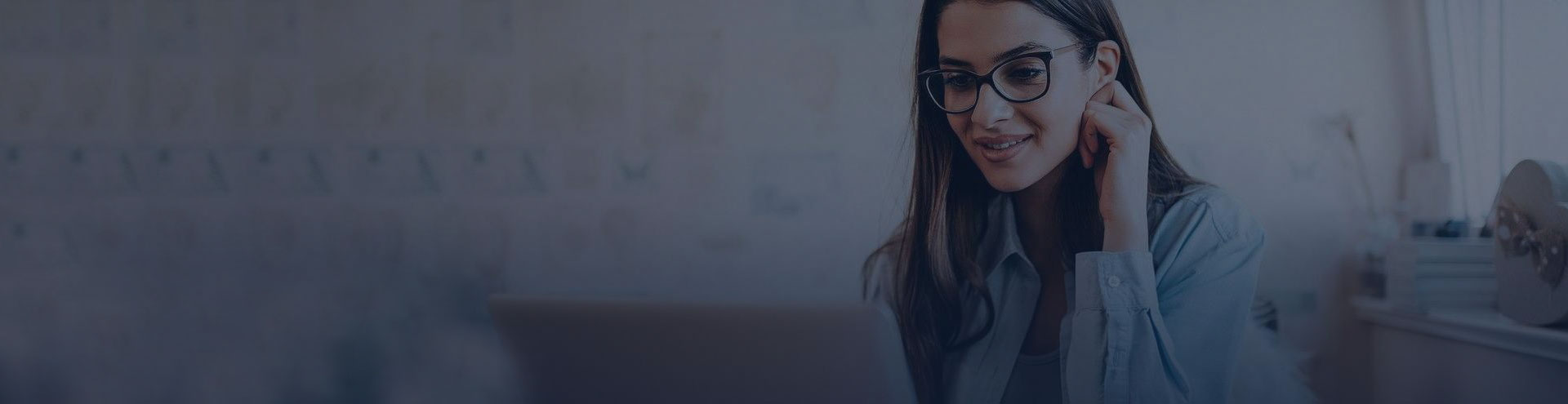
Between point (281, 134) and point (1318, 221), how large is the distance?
2.17 meters

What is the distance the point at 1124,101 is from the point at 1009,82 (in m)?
0.21

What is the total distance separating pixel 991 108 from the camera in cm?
174

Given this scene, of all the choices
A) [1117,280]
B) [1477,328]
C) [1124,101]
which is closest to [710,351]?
[1117,280]

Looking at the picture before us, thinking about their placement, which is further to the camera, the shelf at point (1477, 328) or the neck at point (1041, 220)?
the neck at point (1041, 220)

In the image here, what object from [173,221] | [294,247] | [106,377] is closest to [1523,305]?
[294,247]

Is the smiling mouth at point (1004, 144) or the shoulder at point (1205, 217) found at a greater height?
the smiling mouth at point (1004, 144)

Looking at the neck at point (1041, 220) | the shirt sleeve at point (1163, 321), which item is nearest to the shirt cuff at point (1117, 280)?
the shirt sleeve at point (1163, 321)

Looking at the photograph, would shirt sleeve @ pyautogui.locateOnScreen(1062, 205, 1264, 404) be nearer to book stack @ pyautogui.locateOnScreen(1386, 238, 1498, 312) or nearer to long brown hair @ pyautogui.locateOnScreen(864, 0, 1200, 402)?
long brown hair @ pyautogui.locateOnScreen(864, 0, 1200, 402)

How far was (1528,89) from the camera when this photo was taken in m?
1.69

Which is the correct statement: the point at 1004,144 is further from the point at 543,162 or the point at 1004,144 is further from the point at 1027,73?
the point at 543,162

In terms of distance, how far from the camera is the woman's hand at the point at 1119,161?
162 cm

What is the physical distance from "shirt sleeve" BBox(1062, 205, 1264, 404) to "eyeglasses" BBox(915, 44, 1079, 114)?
0.31m

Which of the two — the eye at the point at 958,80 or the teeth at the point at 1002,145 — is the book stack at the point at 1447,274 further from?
the eye at the point at 958,80

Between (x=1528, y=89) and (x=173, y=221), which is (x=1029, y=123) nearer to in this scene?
(x=1528, y=89)
